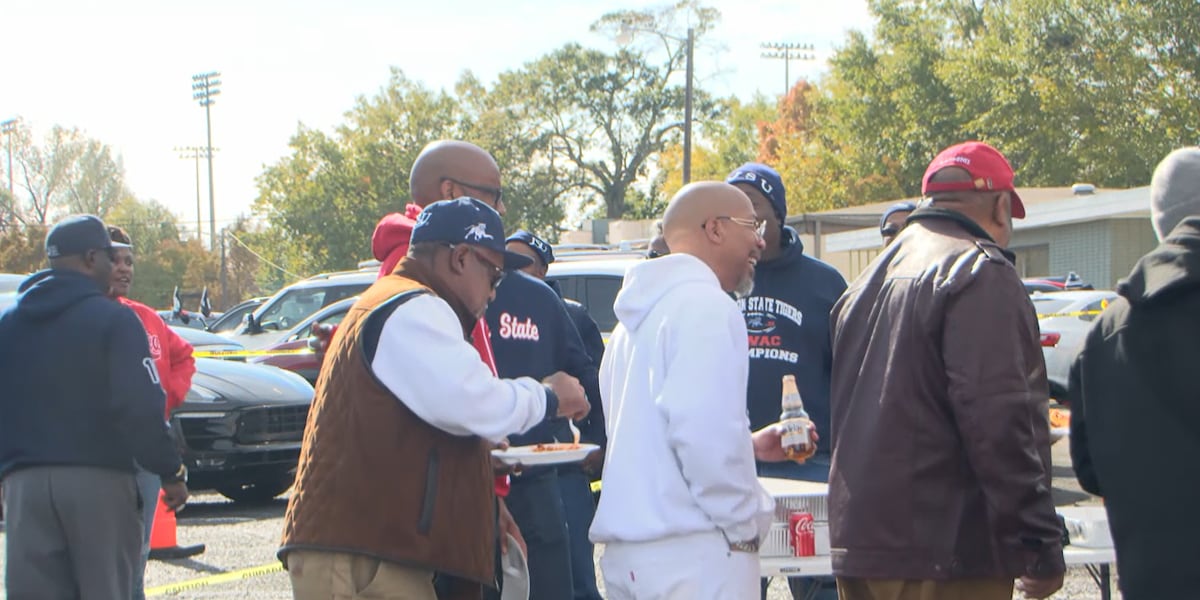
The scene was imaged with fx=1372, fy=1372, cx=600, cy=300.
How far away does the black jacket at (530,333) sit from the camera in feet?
16.4

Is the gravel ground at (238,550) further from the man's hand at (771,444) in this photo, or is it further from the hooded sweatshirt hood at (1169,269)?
the hooded sweatshirt hood at (1169,269)

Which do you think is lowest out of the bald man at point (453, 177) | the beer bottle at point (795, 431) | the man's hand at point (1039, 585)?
the man's hand at point (1039, 585)

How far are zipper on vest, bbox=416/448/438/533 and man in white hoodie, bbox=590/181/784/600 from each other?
49 cm

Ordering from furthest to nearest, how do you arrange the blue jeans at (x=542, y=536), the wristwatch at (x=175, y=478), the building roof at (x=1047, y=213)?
1. the building roof at (x=1047, y=213)
2. the wristwatch at (x=175, y=478)
3. the blue jeans at (x=542, y=536)

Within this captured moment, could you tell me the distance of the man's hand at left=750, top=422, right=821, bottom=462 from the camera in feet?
12.8

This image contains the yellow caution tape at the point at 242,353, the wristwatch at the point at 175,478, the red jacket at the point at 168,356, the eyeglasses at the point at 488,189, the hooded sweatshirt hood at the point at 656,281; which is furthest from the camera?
the yellow caution tape at the point at 242,353

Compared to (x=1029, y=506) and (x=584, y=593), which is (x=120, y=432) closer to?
(x=584, y=593)

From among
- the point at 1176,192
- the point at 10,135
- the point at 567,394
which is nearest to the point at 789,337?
the point at 567,394

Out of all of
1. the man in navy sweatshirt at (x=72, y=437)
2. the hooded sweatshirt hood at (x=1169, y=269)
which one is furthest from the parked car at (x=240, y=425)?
the hooded sweatshirt hood at (x=1169, y=269)

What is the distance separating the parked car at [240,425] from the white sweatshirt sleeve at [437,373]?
741 centimetres

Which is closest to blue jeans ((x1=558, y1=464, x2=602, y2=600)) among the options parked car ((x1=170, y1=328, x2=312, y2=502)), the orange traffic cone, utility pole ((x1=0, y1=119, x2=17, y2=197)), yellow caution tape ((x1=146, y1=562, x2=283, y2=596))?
yellow caution tape ((x1=146, y1=562, x2=283, y2=596))

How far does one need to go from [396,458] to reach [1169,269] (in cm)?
191

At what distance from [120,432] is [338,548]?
73.9 inches

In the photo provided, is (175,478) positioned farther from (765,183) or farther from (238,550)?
(238,550)
